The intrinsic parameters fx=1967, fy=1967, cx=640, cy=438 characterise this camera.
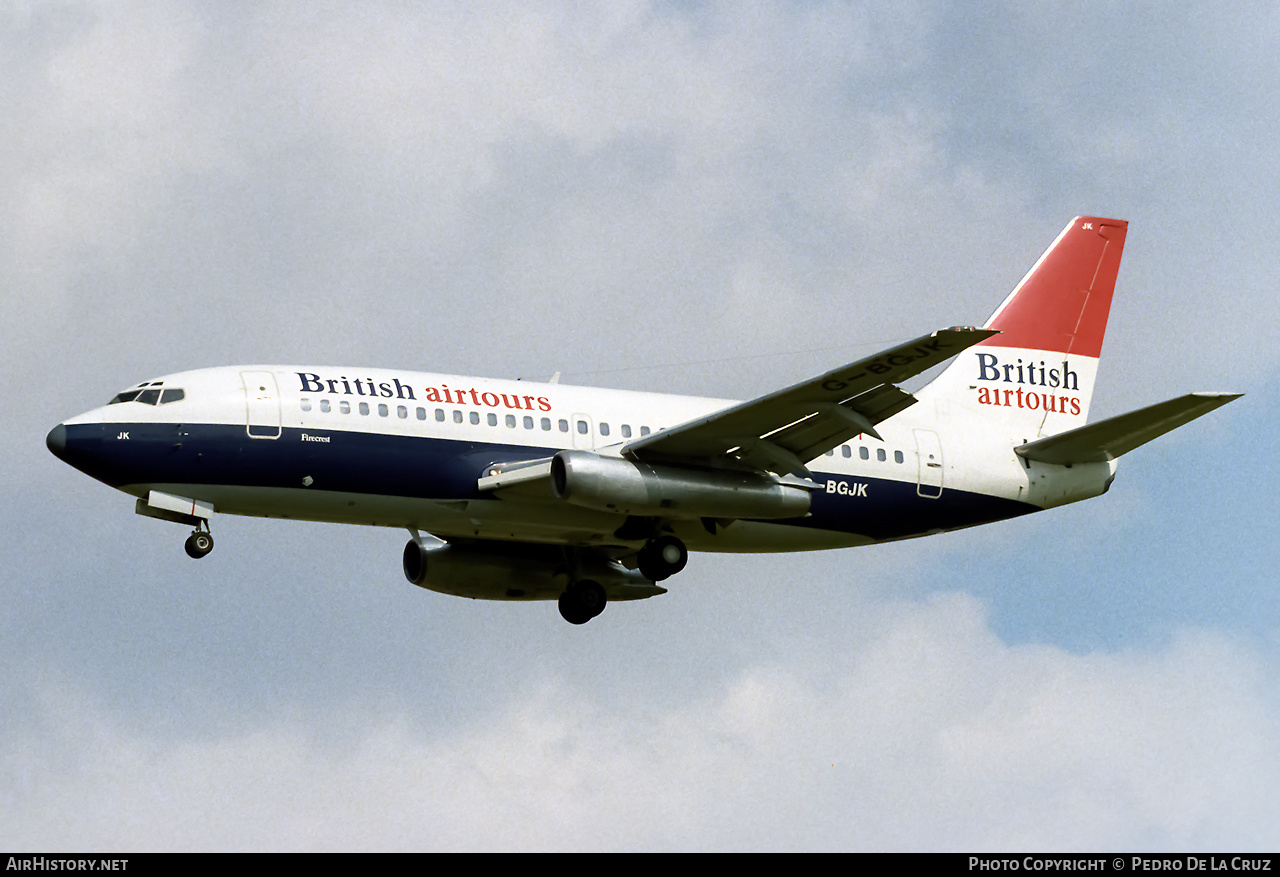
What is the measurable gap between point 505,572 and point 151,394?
1082 centimetres

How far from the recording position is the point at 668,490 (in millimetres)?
42312

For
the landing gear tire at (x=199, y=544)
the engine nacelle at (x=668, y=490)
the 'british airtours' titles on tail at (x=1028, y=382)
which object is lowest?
the landing gear tire at (x=199, y=544)

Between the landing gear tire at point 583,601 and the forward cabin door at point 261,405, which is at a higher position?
the forward cabin door at point 261,405

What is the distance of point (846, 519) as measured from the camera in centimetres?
4644

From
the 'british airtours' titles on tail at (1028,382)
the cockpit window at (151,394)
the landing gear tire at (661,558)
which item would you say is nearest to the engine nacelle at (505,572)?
the landing gear tire at (661,558)

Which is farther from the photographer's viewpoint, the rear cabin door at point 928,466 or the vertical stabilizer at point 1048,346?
the vertical stabilizer at point 1048,346

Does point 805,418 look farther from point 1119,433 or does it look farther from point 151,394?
point 151,394

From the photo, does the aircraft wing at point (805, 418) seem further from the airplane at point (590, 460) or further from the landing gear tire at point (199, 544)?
the landing gear tire at point (199, 544)

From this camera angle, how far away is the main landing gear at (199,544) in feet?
137

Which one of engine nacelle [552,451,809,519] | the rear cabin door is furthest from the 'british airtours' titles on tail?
engine nacelle [552,451,809,519]

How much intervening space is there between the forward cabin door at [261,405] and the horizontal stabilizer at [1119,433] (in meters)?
18.0

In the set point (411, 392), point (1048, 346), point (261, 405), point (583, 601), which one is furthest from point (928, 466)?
point (261, 405)

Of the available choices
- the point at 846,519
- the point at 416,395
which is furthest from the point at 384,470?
the point at 846,519
